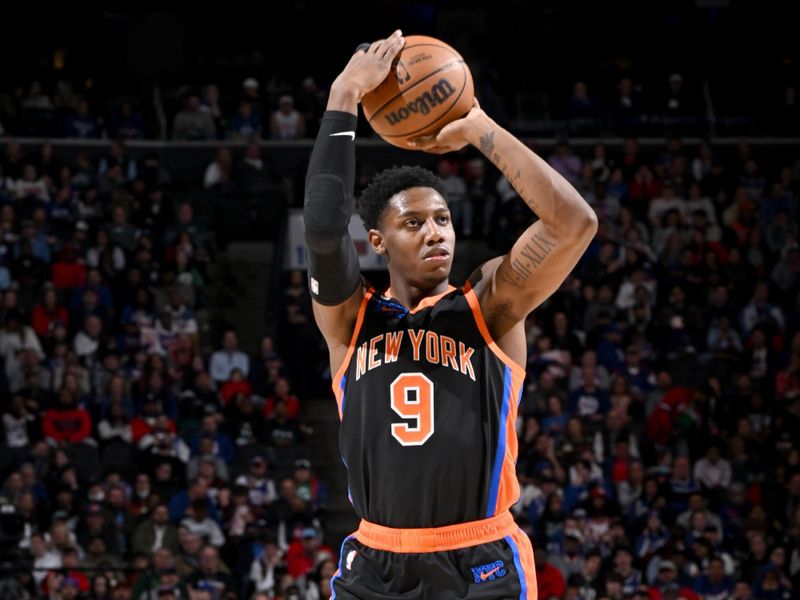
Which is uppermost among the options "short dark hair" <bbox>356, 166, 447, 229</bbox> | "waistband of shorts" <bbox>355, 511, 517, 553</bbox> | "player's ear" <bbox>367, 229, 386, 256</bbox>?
"short dark hair" <bbox>356, 166, 447, 229</bbox>

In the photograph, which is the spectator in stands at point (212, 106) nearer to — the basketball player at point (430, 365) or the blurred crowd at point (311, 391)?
the blurred crowd at point (311, 391)

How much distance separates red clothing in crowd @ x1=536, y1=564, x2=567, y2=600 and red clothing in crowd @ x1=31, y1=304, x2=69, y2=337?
20.5 feet

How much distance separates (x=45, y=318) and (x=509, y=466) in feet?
37.5

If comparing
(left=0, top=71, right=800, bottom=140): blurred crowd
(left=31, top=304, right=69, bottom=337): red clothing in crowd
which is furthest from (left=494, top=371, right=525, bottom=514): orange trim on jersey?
(left=0, top=71, right=800, bottom=140): blurred crowd

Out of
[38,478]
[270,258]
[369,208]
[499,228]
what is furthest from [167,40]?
[369,208]

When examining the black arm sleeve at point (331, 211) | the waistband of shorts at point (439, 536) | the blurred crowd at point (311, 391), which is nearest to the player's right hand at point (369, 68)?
the black arm sleeve at point (331, 211)

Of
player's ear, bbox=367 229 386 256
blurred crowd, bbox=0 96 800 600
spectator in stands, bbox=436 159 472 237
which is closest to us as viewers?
player's ear, bbox=367 229 386 256

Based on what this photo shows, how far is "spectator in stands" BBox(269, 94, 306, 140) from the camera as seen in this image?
62.3 feet

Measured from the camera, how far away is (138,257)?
1566 centimetres

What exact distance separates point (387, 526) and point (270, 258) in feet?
44.9

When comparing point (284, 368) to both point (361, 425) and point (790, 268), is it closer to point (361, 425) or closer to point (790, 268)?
point (790, 268)

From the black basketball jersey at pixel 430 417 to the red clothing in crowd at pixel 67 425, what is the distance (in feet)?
31.6

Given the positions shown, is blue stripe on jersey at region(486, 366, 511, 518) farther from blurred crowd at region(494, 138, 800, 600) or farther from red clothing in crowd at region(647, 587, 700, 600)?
red clothing in crowd at region(647, 587, 700, 600)

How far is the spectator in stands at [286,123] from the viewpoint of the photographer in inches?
748
